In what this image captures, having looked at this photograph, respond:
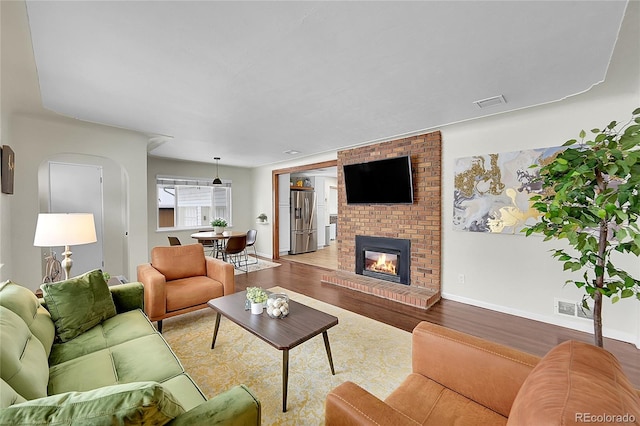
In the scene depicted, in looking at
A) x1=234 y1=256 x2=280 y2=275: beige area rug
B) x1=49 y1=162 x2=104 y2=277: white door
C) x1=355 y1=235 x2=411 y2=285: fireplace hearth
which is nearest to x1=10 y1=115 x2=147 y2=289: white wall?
x1=49 y1=162 x2=104 y2=277: white door

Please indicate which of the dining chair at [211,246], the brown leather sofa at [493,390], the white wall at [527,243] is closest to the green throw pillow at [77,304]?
the brown leather sofa at [493,390]

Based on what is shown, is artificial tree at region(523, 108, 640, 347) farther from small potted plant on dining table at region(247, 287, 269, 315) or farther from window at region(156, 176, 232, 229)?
window at region(156, 176, 232, 229)

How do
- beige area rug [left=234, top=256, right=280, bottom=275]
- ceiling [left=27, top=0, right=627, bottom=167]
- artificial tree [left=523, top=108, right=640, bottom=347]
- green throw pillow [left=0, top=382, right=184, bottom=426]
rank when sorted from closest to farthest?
green throw pillow [left=0, top=382, right=184, bottom=426], artificial tree [left=523, top=108, right=640, bottom=347], ceiling [left=27, top=0, right=627, bottom=167], beige area rug [left=234, top=256, right=280, bottom=275]

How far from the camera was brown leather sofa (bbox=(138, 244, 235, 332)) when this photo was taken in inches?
104

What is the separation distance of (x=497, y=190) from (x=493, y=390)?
273 cm

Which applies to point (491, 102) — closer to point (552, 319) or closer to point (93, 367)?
point (552, 319)

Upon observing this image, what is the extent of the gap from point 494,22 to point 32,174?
489 centimetres

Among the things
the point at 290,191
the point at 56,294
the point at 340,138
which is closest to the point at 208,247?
the point at 290,191

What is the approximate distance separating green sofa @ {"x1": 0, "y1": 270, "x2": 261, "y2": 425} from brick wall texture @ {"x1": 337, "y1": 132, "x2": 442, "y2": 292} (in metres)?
3.30

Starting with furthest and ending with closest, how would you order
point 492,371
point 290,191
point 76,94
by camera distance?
point 290,191 < point 76,94 < point 492,371

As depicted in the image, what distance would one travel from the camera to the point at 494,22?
5.14 ft

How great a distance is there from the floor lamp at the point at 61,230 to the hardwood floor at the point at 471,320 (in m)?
2.44

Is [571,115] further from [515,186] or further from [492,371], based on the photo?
[492,371]

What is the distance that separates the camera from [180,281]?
124 inches
